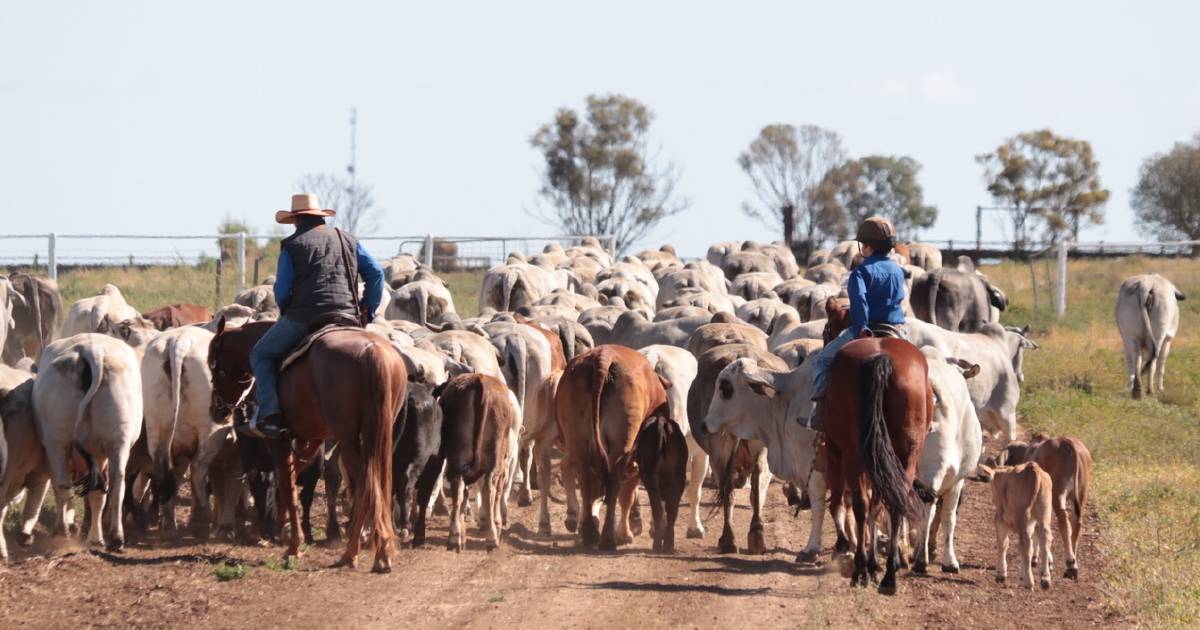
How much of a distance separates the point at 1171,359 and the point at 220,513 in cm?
1997

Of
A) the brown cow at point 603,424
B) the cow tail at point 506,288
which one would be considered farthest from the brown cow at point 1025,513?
the cow tail at point 506,288

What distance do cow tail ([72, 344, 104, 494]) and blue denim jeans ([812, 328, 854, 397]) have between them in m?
5.08

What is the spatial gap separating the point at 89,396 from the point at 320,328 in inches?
70.6

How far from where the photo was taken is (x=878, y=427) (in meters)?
10.3

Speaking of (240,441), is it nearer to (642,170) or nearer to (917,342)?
(917,342)

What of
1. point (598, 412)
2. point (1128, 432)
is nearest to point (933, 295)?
point (1128, 432)

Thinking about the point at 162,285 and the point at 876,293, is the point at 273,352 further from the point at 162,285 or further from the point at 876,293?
the point at 162,285

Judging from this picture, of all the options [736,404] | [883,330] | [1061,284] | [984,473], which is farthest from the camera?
[1061,284]

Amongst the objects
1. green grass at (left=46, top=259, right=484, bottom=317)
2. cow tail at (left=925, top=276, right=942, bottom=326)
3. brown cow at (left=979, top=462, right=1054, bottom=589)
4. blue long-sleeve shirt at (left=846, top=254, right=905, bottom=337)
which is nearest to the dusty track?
brown cow at (left=979, top=462, right=1054, bottom=589)

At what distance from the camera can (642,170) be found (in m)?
65.9

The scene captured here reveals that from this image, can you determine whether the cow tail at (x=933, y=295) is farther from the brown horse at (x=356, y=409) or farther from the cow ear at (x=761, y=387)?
the brown horse at (x=356, y=409)

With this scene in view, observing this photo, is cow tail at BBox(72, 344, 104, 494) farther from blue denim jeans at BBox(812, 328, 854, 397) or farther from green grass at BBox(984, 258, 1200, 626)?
green grass at BBox(984, 258, 1200, 626)

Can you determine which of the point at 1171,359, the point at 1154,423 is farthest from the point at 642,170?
the point at 1154,423

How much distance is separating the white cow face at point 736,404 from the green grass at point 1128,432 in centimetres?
265
